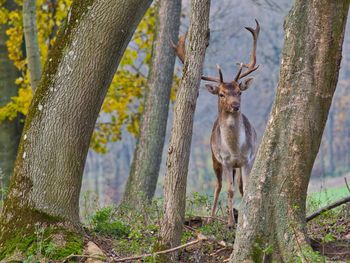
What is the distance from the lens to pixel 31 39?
41.4 ft

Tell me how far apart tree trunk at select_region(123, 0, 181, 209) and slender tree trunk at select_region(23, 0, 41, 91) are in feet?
6.95

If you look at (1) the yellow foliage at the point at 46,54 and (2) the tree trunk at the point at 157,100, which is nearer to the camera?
(2) the tree trunk at the point at 157,100

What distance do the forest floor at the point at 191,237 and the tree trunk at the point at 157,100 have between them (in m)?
4.38

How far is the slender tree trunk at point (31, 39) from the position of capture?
1252 centimetres

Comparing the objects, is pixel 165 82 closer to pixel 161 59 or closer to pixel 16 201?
pixel 161 59

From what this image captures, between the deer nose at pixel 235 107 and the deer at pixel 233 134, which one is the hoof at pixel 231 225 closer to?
the deer at pixel 233 134

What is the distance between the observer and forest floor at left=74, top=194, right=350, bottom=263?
6883mm

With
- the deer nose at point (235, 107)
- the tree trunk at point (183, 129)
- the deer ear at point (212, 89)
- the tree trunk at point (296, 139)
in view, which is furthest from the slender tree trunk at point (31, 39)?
the tree trunk at point (296, 139)

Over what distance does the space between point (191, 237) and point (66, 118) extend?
6.23ft

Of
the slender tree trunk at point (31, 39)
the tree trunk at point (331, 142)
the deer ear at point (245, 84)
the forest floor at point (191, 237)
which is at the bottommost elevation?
the forest floor at point (191, 237)

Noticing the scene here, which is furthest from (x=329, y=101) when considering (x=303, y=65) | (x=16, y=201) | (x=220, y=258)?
(x=16, y=201)

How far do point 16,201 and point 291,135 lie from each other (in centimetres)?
289

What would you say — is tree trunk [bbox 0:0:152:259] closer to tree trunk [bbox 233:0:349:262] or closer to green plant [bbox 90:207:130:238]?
green plant [bbox 90:207:130:238]

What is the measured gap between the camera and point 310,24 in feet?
21.0
